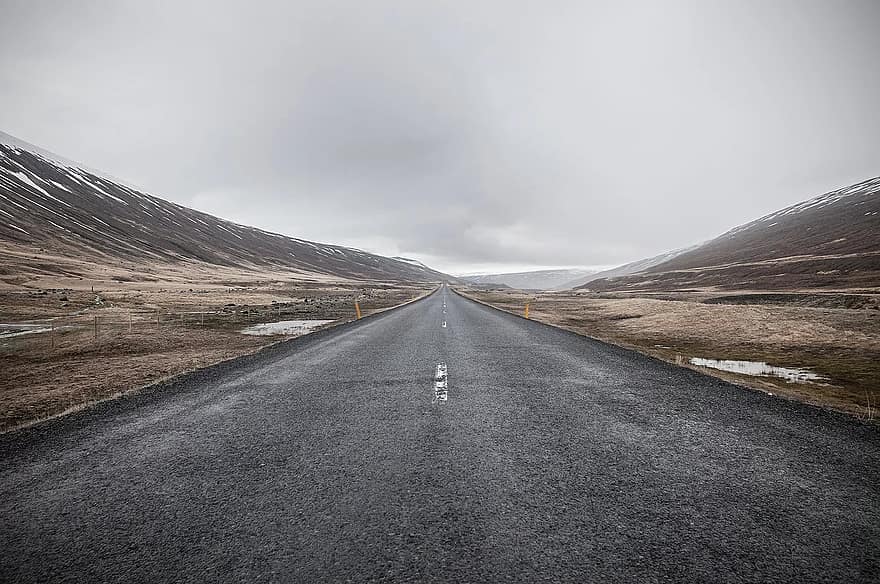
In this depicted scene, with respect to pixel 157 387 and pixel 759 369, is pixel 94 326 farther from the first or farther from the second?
pixel 759 369

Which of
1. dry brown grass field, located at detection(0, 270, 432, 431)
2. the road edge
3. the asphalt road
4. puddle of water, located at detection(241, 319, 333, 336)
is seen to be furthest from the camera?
puddle of water, located at detection(241, 319, 333, 336)

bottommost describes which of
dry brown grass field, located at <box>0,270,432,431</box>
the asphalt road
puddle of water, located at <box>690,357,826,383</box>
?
puddle of water, located at <box>690,357,826,383</box>

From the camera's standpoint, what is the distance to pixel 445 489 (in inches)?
170

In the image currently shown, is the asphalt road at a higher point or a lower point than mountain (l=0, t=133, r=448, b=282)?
lower

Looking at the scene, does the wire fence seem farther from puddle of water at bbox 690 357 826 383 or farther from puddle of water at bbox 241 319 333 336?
puddle of water at bbox 690 357 826 383

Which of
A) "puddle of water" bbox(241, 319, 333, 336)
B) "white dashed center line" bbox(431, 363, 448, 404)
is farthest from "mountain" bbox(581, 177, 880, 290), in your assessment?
"puddle of water" bbox(241, 319, 333, 336)

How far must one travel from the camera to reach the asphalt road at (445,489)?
3156mm

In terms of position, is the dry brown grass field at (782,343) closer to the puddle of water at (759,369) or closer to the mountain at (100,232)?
the puddle of water at (759,369)

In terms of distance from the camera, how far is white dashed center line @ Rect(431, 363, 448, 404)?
25.5ft

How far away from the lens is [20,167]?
144 m

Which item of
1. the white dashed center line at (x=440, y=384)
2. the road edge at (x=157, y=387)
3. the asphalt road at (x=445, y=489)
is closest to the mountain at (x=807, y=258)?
the white dashed center line at (x=440, y=384)

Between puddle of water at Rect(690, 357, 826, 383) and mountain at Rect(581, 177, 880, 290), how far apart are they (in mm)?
63425

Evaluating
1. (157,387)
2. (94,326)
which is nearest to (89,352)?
(157,387)

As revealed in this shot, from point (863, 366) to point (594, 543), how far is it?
44.0 feet
